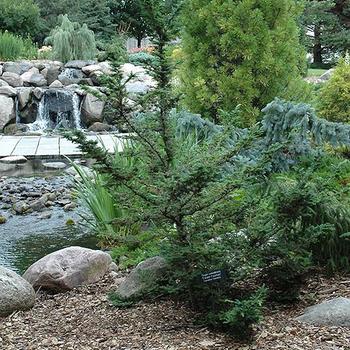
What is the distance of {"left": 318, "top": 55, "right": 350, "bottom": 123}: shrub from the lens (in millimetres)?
6746

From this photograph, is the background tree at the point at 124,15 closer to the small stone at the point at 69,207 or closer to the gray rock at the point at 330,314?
the small stone at the point at 69,207

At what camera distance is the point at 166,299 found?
333 centimetres

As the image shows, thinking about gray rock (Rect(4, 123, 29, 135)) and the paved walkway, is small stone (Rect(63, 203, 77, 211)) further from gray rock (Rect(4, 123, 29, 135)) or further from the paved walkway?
gray rock (Rect(4, 123, 29, 135))

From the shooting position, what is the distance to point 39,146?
35.0 ft

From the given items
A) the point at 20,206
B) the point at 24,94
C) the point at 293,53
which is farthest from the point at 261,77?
the point at 24,94

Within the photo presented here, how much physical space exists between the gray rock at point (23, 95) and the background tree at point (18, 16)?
781cm

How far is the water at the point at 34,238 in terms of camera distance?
17.6 ft

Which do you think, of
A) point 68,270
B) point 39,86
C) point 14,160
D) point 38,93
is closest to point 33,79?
point 39,86

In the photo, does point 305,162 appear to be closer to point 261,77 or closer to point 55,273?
point 261,77

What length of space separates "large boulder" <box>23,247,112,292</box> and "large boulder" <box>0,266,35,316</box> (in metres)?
0.35

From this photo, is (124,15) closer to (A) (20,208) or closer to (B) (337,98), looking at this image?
(A) (20,208)

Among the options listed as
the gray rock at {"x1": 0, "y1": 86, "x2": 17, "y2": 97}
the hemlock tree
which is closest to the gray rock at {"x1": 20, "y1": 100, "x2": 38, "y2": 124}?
the gray rock at {"x1": 0, "y1": 86, "x2": 17, "y2": 97}

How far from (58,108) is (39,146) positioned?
4075 millimetres

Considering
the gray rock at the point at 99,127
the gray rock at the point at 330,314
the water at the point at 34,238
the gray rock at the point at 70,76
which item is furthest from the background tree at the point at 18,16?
the gray rock at the point at 330,314
